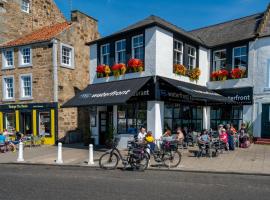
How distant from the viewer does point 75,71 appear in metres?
20.4

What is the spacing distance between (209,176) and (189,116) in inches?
328

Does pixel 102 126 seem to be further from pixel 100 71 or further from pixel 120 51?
pixel 120 51

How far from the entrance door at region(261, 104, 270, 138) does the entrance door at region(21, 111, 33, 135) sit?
1697 cm

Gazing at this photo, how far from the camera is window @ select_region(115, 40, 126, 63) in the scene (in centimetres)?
1531

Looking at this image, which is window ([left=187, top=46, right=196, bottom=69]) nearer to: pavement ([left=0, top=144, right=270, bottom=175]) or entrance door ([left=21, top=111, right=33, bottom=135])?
pavement ([left=0, top=144, right=270, bottom=175])

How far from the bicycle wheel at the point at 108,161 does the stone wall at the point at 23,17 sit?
1687cm

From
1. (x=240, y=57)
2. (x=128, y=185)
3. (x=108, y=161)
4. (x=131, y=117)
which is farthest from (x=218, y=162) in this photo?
(x=240, y=57)

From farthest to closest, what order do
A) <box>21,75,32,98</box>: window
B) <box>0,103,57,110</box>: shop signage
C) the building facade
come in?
<box>21,75,32,98</box>: window
<box>0,103,57,110</box>: shop signage
the building facade

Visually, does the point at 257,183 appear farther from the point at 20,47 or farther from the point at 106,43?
the point at 20,47

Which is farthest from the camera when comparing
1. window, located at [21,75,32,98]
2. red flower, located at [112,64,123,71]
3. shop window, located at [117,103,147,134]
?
window, located at [21,75,32,98]

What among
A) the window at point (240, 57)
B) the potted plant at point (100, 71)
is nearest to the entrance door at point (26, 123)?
the potted plant at point (100, 71)

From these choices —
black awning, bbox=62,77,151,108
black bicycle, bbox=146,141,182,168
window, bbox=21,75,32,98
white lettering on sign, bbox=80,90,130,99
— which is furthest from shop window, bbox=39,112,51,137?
black bicycle, bbox=146,141,182,168

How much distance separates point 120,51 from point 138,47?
144 cm

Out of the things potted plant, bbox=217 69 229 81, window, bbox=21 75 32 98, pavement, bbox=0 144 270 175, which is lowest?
pavement, bbox=0 144 270 175
